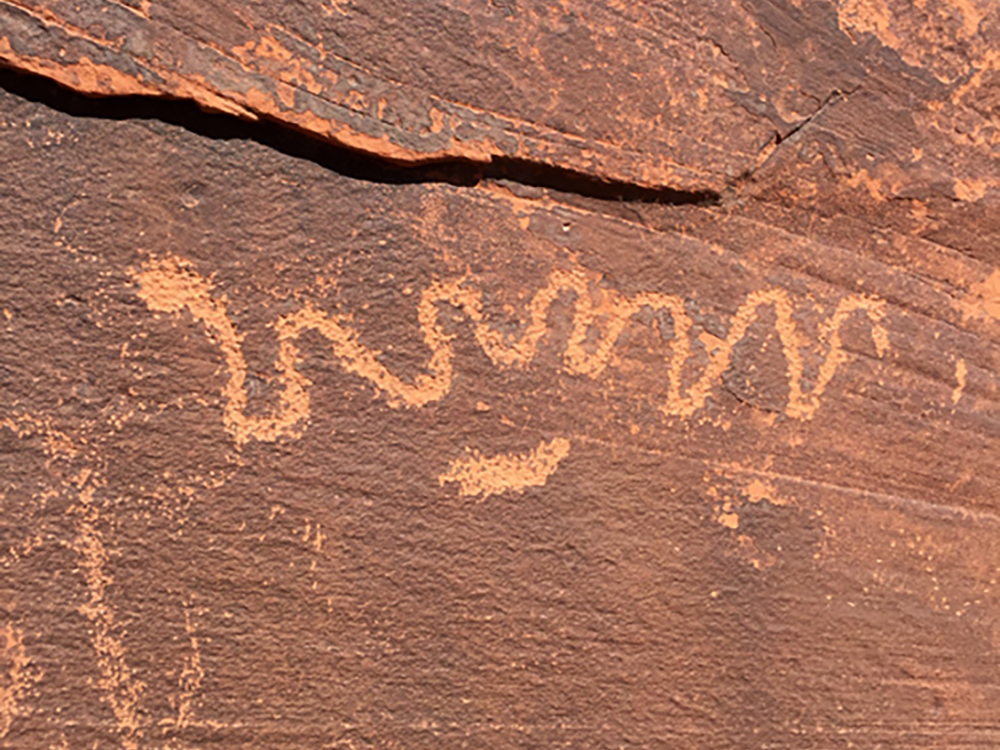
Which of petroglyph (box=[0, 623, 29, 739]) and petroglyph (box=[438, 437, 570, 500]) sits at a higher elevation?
petroglyph (box=[438, 437, 570, 500])

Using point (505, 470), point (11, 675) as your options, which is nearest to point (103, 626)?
point (11, 675)

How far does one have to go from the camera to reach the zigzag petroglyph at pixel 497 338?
926 mm

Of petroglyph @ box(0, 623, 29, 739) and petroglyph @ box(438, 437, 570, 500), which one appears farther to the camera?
petroglyph @ box(438, 437, 570, 500)

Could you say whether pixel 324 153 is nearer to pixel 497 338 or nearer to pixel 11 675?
pixel 497 338

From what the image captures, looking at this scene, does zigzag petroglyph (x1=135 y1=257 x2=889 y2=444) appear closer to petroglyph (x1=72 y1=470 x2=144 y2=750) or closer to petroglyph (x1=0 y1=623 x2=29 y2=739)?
petroglyph (x1=72 y1=470 x2=144 y2=750)

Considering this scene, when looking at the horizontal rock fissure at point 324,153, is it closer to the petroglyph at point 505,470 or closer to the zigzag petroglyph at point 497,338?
the zigzag petroglyph at point 497,338

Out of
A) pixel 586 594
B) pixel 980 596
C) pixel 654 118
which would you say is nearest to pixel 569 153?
pixel 654 118

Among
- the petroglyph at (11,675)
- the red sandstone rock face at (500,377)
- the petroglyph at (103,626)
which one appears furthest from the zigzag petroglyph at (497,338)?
the petroglyph at (11,675)

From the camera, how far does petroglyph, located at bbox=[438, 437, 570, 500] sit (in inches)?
39.0

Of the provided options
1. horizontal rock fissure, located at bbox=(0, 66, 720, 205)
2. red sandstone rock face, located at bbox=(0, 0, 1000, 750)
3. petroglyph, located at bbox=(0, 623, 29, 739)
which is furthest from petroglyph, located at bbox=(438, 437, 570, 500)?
petroglyph, located at bbox=(0, 623, 29, 739)

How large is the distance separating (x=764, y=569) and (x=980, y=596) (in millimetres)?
300

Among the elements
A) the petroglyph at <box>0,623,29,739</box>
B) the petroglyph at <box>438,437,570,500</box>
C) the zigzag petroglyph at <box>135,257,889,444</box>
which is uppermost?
the zigzag petroglyph at <box>135,257,889,444</box>

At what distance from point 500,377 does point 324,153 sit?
0.28 metres

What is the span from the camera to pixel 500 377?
1005 millimetres
